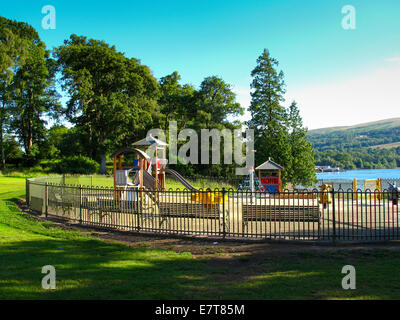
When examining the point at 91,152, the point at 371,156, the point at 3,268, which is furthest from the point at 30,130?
the point at 371,156

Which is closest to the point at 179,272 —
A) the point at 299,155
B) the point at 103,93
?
the point at 299,155

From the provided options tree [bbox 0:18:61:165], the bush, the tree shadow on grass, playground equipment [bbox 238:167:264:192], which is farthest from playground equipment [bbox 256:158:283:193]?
tree [bbox 0:18:61:165]

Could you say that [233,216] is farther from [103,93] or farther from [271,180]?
[103,93]

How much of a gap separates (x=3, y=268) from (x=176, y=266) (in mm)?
3438

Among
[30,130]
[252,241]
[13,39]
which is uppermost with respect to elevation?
[13,39]

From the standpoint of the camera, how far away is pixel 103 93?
151ft

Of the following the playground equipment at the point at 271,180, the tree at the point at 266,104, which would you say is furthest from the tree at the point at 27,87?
the playground equipment at the point at 271,180

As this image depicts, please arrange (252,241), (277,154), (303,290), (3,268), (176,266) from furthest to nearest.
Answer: (277,154) < (252,241) < (176,266) < (3,268) < (303,290)

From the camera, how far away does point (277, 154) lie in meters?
35.9

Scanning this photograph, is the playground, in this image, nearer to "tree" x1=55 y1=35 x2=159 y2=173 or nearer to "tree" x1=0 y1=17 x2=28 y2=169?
"tree" x1=55 y1=35 x2=159 y2=173

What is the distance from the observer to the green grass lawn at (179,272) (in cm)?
517

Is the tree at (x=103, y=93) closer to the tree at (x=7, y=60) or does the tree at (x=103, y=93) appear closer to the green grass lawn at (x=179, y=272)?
the tree at (x=7, y=60)

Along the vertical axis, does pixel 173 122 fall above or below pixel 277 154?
above
